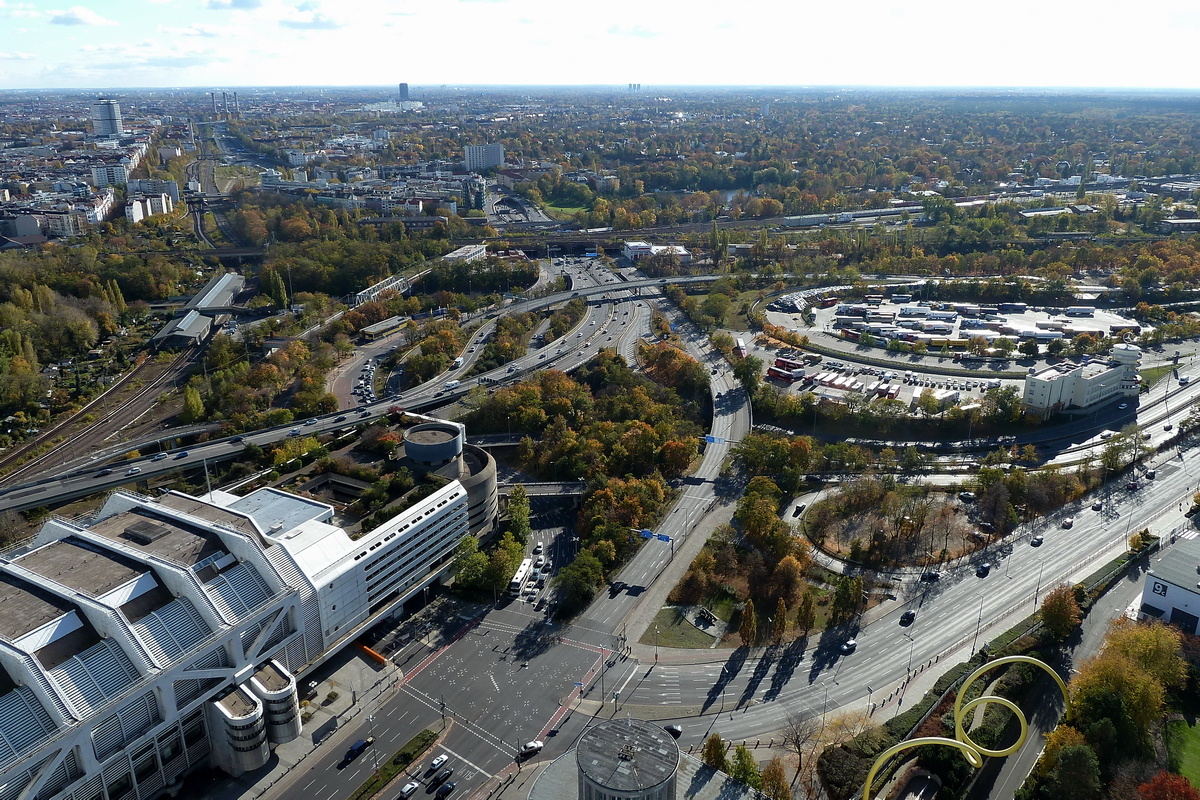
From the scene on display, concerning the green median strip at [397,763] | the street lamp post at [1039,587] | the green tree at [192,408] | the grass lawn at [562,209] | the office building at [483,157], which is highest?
the office building at [483,157]

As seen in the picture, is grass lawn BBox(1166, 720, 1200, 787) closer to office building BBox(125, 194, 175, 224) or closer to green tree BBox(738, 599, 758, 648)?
green tree BBox(738, 599, 758, 648)

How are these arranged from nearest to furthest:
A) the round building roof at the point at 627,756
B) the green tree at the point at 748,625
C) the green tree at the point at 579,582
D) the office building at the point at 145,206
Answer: the round building roof at the point at 627,756 → the green tree at the point at 748,625 → the green tree at the point at 579,582 → the office building at the point at 145,206

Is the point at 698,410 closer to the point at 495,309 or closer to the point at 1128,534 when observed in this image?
the point at 1128,534

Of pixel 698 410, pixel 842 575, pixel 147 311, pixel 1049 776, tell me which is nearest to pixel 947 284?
pixel 698 410

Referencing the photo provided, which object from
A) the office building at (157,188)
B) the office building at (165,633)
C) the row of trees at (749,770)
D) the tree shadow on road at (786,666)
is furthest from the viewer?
the office building at (157,188)

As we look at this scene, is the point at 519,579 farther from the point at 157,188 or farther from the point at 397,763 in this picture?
the point at 157,188

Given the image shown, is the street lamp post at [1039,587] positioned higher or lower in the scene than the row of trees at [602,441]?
lower

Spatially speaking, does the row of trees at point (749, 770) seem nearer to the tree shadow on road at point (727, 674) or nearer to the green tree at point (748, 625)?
the tree shadow on road at point (727, 674)

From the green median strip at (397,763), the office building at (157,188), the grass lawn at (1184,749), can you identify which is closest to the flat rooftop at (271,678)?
the green median strip at (397,763)
